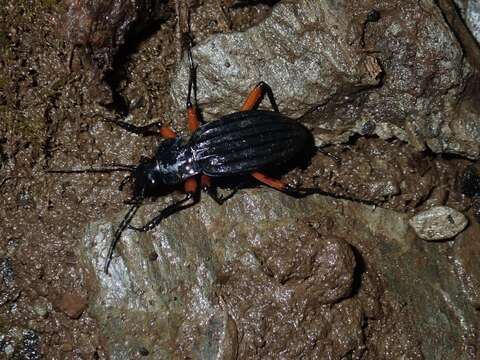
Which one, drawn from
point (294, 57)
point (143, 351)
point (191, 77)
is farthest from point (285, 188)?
point (143, 351)

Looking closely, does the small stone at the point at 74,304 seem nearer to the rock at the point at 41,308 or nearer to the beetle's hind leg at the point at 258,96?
the rock at the point at 41,308

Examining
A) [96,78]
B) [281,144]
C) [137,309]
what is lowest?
[137,309]

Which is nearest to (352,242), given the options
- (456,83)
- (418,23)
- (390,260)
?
(390,260)

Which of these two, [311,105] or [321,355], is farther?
[311,105]

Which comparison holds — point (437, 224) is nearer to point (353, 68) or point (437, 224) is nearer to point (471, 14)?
point (353, 68)

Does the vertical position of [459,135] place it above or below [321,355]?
above

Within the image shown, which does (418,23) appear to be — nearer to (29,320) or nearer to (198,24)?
(198,24)
